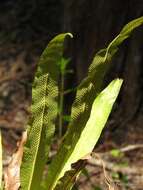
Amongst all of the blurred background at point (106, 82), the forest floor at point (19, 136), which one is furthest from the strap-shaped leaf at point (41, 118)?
the blurred background at point (106, 82)

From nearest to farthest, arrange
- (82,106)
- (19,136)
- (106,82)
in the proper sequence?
(82,106) → (106,82) → (19,136)

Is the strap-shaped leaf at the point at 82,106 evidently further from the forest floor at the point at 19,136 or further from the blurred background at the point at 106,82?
the blurred background at the point at 106,82

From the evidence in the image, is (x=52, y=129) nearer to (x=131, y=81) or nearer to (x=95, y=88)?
(x=95, y=88)

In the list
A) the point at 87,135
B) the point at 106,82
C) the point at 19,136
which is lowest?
the point at 19,136

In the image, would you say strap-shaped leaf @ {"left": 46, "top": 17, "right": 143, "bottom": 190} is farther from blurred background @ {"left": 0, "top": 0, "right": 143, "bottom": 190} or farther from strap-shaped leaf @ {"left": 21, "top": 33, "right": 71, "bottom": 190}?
blurred background @ {"left": 0, "top": 0, "right": 143, "bottom": 190}

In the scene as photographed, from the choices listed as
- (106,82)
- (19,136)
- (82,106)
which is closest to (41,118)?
(82,106)

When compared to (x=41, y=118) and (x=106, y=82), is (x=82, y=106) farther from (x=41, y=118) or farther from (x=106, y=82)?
(x=106, y=82)
